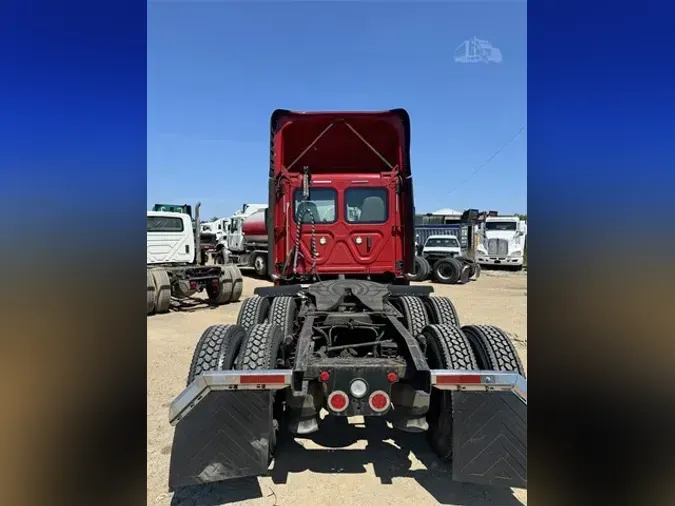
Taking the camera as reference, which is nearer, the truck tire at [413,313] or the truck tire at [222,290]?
the truck tire at [413,313]

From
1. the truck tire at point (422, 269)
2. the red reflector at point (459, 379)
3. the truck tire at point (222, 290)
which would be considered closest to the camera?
the red reflector at point (459, 379)

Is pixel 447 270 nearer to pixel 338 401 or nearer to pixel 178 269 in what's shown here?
pixel 178 269

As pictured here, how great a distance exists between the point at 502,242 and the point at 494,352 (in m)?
18.6

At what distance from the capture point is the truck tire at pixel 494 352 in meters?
2.77

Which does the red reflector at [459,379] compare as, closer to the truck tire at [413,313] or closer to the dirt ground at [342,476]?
the dirt ground at [342,476]

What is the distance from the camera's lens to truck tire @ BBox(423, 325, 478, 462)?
275 cm

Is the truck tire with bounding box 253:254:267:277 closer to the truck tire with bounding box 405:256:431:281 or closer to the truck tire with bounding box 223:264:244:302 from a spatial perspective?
the truck tire with bounding box 223:264:244:302

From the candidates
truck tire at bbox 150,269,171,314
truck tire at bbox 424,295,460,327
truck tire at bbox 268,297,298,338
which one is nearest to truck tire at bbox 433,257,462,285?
truck tire at bbox 150,269,171,314

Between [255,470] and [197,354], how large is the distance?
914 millimetres

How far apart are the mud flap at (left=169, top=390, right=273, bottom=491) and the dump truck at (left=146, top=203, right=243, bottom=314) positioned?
23.2ft

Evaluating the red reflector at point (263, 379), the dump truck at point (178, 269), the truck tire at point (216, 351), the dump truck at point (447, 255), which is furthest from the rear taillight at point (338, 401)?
the dump truck at point (447, 255)
